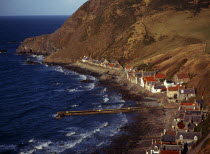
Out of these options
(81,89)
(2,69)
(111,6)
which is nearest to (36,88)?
(81,89)

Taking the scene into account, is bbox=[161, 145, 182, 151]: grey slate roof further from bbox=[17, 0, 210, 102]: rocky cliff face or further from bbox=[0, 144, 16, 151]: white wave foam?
bbox=[17, 0, 210, 102]: rocky cliff face

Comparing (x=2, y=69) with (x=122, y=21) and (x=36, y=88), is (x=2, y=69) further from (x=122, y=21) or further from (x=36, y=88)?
(x=122, y=21)

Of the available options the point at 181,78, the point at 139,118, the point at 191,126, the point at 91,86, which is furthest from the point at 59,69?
the point at 191,126

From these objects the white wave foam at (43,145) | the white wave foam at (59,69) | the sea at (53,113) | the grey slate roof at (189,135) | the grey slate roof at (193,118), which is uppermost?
the white wave foam at (59,69)

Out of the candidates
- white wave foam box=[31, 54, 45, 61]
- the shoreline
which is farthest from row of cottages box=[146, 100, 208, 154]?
white wave foam box=[31, 54, 45, 61]

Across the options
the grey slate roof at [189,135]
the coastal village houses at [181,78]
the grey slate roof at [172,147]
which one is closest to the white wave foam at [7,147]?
the grey slate roof at [172,147]

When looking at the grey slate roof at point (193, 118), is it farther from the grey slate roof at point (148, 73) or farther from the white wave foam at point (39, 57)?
the white wave foam at point (39, 57)
